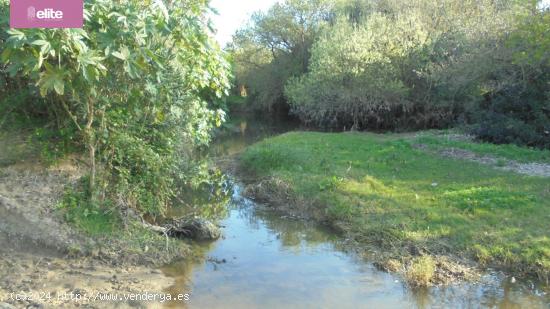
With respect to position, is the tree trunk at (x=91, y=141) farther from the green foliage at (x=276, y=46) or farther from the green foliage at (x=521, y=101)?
the green foliage at (x=276, y=46)

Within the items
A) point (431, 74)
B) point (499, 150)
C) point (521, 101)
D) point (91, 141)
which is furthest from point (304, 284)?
point (431, 74)

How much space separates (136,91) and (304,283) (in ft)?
15.0

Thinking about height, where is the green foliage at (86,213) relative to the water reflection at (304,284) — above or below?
above

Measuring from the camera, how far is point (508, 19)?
69.6 ft

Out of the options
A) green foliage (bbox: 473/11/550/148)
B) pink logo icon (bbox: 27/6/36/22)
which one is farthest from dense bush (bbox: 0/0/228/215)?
green foliage (bbox: 473/11/550/148)

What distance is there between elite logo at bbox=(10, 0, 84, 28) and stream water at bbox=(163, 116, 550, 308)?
13.9 feet

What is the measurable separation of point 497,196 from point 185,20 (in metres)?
8.35

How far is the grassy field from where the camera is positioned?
953cm

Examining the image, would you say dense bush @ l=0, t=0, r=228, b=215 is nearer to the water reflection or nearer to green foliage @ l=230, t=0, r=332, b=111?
the water reflection

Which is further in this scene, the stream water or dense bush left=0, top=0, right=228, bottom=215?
the stream water

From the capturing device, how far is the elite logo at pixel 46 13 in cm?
641

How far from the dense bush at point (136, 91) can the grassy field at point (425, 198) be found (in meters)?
4.04

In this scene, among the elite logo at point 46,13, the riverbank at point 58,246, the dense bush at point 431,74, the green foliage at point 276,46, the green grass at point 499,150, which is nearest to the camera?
the elite logo at point 46,13

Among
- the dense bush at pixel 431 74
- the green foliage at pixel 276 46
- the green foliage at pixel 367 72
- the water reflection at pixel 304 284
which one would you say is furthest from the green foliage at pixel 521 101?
the green foliage at pixel 276 46
